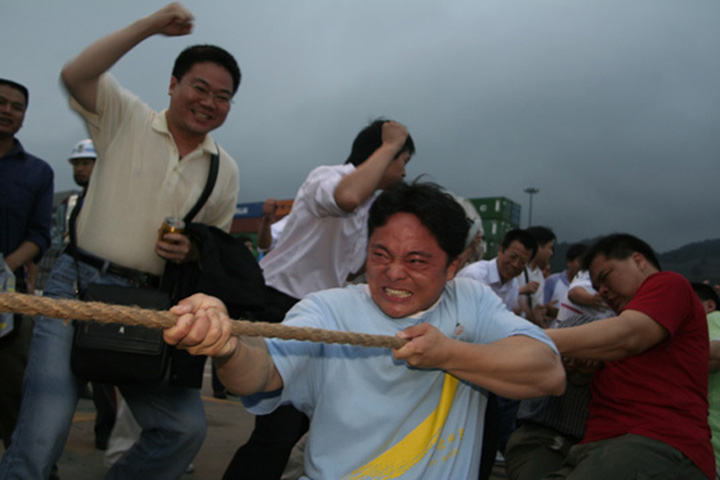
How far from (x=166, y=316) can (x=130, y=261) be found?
1335mm

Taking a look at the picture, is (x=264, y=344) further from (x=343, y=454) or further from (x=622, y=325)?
(x=622, y=325)

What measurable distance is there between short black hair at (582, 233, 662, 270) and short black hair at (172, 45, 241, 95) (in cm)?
173

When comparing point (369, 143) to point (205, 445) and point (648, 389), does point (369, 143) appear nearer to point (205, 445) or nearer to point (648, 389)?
point (648, 389)

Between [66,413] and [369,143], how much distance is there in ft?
5.48

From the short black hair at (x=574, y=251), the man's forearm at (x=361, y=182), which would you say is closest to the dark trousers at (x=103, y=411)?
the man's forearm at (x=361, y=182)

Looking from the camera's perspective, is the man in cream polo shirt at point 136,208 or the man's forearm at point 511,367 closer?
the man's forearm at point 511,367

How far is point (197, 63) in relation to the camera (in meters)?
2.43

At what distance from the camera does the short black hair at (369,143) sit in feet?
9.07

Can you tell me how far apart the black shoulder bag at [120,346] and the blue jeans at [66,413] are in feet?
0.24

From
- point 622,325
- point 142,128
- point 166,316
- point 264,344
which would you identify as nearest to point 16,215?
point 142,128

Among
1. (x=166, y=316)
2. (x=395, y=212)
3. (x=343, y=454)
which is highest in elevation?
(x=395, y=212)

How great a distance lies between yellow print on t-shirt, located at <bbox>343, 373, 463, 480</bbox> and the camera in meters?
1.55

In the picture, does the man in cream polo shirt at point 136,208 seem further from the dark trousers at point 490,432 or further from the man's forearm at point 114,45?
the dark trousers at point 490,432

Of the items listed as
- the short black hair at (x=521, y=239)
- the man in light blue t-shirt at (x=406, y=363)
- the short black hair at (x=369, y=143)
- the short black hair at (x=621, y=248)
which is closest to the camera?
the man in light blue t-shirt at (x=406, y=363)
